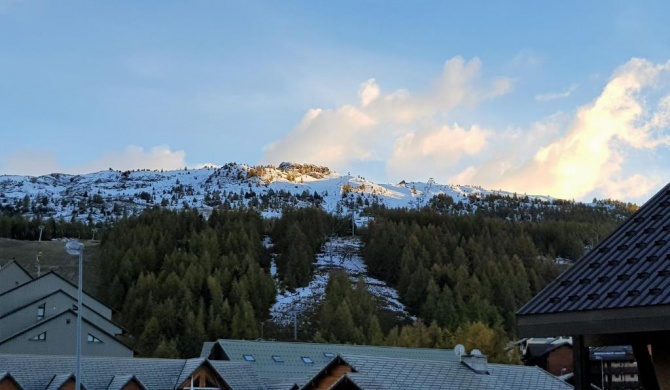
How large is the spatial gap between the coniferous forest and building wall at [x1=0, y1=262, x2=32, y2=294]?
1566 centimetres

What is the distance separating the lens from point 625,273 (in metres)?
11.4

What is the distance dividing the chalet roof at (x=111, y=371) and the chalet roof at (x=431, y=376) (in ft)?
42.6

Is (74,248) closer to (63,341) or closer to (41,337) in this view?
(41,337)

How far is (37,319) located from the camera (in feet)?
191

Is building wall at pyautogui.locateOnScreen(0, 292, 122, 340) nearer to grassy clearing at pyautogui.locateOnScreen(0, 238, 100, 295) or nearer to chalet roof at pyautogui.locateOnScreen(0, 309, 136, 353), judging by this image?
chalet roof at pyautogui.locateOnScreen(0, 309, 136, 353)

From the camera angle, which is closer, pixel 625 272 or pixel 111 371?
pixel 625 272

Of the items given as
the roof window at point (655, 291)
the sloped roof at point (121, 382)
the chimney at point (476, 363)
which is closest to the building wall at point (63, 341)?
the sloped roof at point (121, 382)

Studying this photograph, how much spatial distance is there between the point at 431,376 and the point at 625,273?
68.4 feet

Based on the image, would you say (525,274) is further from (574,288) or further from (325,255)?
(574,288)

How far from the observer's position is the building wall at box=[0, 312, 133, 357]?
53688mm

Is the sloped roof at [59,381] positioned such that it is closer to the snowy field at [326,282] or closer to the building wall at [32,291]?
the building wall at [32,291]

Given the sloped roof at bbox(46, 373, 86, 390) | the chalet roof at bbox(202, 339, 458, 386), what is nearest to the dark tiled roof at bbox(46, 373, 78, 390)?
the sloped roof at bbox(46, 373, 86, 390)

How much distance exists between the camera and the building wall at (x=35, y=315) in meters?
56.8

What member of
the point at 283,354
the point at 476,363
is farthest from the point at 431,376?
the point at 283,354
